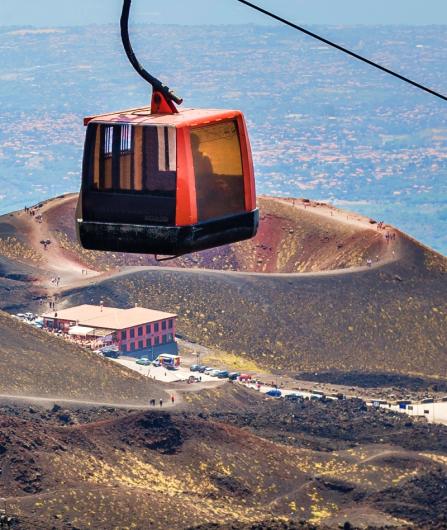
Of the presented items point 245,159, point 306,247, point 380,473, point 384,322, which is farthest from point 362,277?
point 245,159

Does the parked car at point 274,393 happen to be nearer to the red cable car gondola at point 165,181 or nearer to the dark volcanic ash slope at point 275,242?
the dark volcanic ash slope at point 275,242

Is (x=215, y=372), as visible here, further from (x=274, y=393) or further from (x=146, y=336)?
(x=146, y=336)

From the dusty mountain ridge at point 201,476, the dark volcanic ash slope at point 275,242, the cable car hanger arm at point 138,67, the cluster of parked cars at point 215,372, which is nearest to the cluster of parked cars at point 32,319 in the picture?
the cluster of parked cars at point 215,372

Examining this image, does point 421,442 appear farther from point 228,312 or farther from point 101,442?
point 228,312

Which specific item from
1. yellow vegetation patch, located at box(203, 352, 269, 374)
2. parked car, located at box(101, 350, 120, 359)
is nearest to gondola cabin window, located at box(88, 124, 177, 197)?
yellow vegetation patch, located at box(203, 352, 269, 374)

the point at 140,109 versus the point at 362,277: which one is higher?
the point at 140,109

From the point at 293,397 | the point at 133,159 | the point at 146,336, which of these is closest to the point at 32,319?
the point at 146,336
